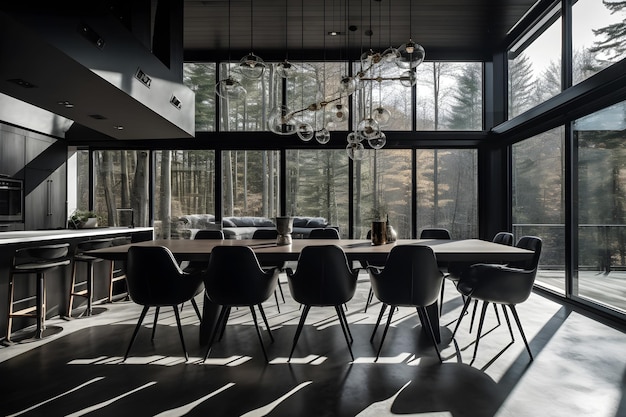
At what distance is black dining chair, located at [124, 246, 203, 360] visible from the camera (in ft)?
9.72

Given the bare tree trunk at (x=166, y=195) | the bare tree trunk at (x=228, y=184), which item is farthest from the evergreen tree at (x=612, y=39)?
the bare tree trunk at (x=166, y=195)

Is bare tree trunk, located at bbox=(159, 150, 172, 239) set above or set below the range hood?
below

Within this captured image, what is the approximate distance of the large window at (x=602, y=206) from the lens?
4.10 m

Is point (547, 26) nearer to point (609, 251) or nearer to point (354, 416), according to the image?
point (609, 251)

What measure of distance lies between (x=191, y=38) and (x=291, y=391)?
237 inches

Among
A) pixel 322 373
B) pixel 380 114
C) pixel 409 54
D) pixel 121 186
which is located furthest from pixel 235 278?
pixel 121 186

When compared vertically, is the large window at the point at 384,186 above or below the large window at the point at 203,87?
below

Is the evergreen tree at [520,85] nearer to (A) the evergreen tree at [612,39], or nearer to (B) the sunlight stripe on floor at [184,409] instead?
(A) the evergreen tree at [612,39]

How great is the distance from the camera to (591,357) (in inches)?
117

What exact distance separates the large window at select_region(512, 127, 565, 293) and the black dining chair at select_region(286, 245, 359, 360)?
12.3 feet

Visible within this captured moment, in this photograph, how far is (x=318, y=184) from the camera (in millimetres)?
7105

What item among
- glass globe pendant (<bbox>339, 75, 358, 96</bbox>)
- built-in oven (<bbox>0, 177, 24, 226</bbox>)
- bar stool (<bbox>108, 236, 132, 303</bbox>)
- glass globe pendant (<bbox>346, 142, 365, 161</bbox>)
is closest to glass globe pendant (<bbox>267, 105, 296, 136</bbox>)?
glass globe pendant (<bbox>339, 75, 358, 96</bbox>)

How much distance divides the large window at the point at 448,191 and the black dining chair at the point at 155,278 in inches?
197

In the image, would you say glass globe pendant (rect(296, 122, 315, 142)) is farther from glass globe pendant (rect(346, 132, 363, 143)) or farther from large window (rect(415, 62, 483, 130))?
large window (rect(415, 62, 483, 130))
